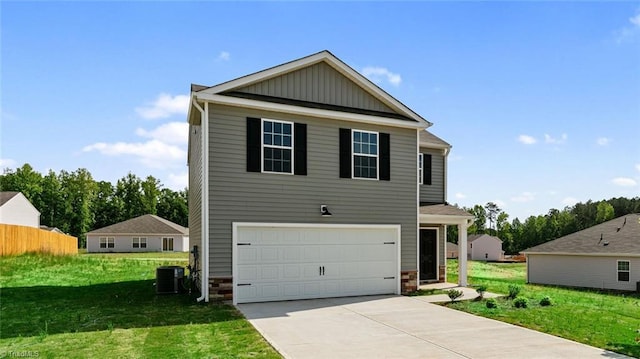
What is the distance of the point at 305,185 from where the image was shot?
1308cm

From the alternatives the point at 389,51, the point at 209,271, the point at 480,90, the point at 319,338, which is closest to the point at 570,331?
the point at 319,338

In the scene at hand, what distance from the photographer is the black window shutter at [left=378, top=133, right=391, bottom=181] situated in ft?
46.7

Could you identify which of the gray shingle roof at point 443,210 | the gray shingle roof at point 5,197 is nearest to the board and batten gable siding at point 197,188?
the gray shingle roof at point 443,210

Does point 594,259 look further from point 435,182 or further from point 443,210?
point 443,210

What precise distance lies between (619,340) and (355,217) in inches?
282

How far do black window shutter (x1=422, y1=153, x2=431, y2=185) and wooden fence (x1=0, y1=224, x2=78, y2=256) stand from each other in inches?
770

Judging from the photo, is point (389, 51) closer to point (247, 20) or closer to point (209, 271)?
point (247, 20)

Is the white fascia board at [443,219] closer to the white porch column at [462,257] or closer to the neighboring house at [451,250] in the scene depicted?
the white porch column at [462,257]

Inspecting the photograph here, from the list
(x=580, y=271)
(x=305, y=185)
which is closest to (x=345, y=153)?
(x=305, y=185)

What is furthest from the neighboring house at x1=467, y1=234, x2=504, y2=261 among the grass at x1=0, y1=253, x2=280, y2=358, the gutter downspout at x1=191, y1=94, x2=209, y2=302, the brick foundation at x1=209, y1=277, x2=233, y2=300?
the gutter downspout at x1=191, y1=94, x2=209, y2=302

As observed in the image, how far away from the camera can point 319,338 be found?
26.9 feet

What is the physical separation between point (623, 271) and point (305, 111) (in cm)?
2234

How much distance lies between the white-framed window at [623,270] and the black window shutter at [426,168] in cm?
1522

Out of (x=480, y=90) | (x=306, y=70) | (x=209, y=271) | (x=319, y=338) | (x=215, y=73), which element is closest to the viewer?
(x=319, y=338)
